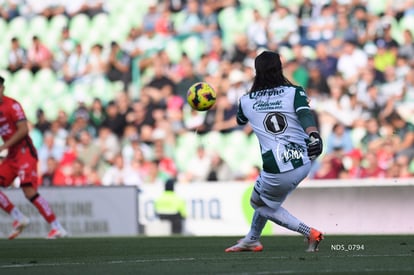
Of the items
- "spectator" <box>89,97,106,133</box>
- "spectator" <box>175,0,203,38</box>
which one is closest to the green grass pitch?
"spectator" <box>89,97,106,133</box>

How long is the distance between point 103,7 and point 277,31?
501 cm

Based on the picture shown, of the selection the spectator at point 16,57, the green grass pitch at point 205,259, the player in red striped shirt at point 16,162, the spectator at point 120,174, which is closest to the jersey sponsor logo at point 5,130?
the player in red striped shirt at point 16,162

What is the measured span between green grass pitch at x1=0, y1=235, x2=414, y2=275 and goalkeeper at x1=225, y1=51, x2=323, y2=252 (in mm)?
→ 524

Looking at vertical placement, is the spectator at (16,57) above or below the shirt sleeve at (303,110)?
above

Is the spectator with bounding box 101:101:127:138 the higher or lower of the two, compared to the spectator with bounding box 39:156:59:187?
higher

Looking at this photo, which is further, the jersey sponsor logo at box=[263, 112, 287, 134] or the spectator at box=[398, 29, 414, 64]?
the spectator at box=[398, 29, 414, 64]

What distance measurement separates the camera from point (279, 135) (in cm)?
988

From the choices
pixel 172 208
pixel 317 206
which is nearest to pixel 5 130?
pixel 172 208

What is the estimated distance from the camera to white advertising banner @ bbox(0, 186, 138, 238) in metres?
18.1

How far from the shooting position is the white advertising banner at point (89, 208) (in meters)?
18.1

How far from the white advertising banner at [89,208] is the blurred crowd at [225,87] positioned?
4.03 feet

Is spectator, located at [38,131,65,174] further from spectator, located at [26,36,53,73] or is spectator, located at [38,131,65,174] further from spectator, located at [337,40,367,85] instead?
spectator, located at [337,40,367,85]

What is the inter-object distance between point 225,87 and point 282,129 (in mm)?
10001

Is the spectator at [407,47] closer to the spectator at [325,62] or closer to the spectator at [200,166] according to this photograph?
the spectator at [325,62]
